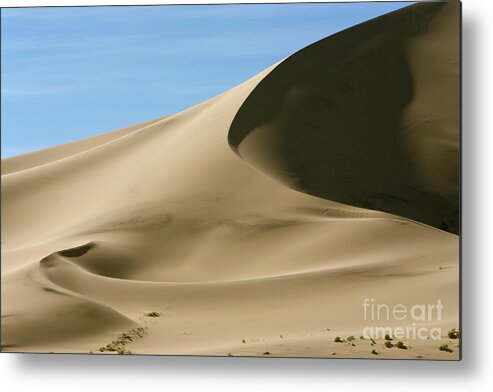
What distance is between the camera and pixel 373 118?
43.3ft

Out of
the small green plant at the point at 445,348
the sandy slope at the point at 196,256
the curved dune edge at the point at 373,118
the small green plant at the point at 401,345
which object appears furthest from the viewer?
the curved dune edge at the point at 373,118

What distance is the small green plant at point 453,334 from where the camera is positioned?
11.1m

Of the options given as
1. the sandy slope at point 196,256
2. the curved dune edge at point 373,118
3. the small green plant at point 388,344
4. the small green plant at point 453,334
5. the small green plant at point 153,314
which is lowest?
the small green plant at point 388,344

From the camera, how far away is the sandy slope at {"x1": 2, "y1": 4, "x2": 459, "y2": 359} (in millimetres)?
11625

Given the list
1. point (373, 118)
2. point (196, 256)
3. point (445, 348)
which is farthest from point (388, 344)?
point (373, 118)

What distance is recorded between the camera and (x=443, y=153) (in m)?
12.0

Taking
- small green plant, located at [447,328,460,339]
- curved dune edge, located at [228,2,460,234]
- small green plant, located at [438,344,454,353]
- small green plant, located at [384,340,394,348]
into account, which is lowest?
small green plant, located at [438,344,454,353]

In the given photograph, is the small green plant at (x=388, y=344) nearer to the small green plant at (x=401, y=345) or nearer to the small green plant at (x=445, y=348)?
the small green plant at (x=401, y=345)

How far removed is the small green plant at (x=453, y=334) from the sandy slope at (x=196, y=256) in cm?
9

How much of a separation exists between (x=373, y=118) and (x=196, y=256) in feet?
9.19

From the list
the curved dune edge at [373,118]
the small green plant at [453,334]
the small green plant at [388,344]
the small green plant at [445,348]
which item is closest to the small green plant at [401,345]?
the small green plant at [388,344]

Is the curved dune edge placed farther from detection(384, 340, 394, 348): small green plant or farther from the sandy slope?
detection(384, 340, 394, 348): small green plant

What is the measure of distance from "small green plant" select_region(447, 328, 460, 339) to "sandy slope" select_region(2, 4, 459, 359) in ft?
0.29

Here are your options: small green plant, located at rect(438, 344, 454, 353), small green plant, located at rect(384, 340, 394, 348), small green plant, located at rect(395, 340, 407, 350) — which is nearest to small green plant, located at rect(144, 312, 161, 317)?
small green plant, located at rect(384, 340, 394, 348)
